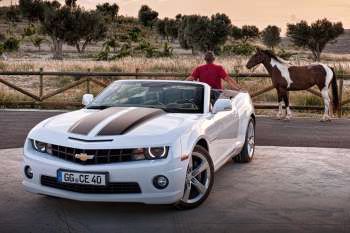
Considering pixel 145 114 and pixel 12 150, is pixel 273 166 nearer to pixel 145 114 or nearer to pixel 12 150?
pixel 145 114

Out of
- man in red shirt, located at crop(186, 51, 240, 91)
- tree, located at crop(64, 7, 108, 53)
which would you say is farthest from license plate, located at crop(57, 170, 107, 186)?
tree, located at crop(64, 7, 108, 53)

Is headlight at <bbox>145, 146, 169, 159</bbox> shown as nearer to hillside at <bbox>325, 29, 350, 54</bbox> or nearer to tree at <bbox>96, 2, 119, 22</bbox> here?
hillside at <bbox>325, 29, 350, 54</bbox>

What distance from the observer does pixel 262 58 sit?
16891 millimetres

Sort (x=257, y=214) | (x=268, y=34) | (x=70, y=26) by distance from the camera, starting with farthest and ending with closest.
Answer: (x=268, y=34) → (x=70, y=26) → (x=257, y=214)

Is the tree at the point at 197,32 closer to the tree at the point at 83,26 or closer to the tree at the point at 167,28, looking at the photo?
the tree at the point at 83,26

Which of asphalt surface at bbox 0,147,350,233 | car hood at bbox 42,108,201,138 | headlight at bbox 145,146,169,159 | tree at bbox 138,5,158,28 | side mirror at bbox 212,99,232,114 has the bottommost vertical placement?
asphalt surface at bbox 0,147,350,233

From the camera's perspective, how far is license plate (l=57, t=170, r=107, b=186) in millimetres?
6016

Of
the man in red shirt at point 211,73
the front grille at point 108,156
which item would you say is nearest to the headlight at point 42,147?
the front grille at point 108,156

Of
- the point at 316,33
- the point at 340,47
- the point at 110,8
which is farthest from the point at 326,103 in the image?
the point at 110,8

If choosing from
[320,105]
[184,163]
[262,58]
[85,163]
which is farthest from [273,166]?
[320,105]

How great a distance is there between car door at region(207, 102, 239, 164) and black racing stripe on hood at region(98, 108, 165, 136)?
26.8 inches

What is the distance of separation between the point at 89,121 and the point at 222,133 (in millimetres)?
1941

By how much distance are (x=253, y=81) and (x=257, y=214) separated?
774 inches

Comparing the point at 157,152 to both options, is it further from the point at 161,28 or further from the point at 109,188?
the point at 161,28
